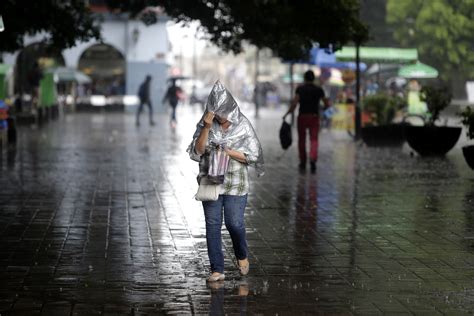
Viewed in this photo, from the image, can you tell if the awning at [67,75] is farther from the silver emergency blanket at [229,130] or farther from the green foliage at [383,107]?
the silver emergency blanket at [229,130]

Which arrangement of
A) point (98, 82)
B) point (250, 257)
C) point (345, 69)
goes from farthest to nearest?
point (98, 82)
point (345, 69)
point (250, 257)

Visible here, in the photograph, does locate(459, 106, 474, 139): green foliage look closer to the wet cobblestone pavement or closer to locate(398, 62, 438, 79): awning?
the wet cobblestone pavement

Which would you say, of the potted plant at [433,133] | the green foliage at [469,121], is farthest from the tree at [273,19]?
the green foliage at [469,121]

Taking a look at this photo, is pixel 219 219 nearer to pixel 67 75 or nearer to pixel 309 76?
pixel 309 76

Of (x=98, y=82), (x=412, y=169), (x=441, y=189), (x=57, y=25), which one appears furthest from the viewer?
(x=98, y=82)

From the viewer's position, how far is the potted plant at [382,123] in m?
24.8

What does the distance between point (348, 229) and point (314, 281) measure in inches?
116

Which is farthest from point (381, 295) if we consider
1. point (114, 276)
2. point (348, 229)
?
point (348, 229)

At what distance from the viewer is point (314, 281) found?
8.40 meters

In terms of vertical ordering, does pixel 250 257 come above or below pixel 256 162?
below

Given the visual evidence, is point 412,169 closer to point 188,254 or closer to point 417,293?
point 188,254

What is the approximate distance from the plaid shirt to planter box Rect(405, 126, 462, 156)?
1334cm

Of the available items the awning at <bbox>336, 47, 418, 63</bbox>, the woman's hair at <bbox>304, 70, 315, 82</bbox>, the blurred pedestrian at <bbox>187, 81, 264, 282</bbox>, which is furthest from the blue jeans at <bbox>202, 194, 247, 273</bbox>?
the awning at <bbox>336, 47, 418, 63</bbox>

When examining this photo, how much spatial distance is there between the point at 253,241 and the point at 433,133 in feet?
38.0
